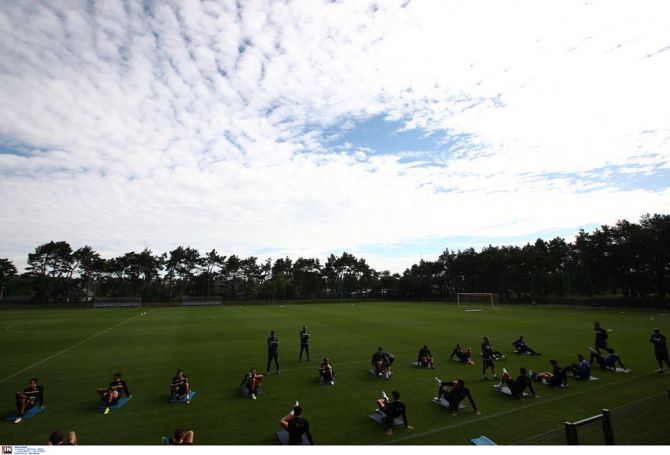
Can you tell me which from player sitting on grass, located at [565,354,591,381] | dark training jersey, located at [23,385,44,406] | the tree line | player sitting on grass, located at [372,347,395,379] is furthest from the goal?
dark training jersey, located at [23,385,44,406]

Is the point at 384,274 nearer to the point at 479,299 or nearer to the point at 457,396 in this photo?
the point at 479,299

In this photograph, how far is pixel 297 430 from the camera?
9.62 meters

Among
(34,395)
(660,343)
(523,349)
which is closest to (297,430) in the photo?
(34,395)

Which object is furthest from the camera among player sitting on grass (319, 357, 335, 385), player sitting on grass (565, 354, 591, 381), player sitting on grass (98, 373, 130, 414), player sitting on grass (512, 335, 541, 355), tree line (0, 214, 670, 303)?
tree line (0, 214, 670, 303)

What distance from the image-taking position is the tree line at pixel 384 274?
6788cm

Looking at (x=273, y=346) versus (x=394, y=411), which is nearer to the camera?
(x=394, y=411)

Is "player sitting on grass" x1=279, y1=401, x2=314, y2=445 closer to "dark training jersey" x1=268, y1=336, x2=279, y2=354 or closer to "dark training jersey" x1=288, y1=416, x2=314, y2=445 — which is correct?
"dark training jersey" x1=288, y1=416, x2=314, y2=445

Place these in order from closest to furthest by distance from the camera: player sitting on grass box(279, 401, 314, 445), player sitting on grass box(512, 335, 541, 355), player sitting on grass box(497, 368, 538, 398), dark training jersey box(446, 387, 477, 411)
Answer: player sitting on grass box(279, 401, 314, 445), dark training jersey box(446, 387, 477, 411), player sitting on grass box(497, 368, 538, 398), player sitting on grass box(512, 335, 541, 355)

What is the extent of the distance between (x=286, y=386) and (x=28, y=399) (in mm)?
9797

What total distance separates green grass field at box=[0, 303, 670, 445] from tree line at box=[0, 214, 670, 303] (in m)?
46.6

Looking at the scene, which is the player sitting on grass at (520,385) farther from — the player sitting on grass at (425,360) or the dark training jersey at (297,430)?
the dark training jersey at (297,430)

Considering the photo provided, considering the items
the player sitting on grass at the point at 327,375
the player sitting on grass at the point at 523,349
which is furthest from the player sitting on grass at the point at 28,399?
the player sitting on grass at the point at 523,349

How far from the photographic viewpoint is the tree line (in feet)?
223

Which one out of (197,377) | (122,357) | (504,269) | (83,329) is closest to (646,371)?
(197,377)
